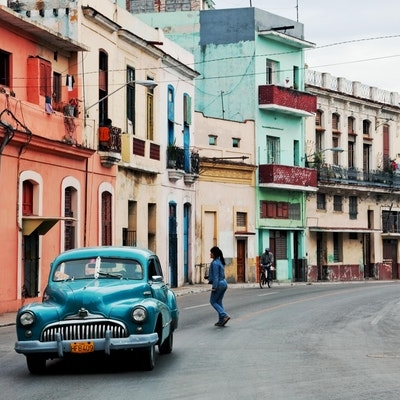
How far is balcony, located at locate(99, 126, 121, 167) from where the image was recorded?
1431 inches

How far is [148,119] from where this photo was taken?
1672 inches

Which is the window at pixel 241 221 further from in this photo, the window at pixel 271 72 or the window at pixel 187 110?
the window at pixel 271 72

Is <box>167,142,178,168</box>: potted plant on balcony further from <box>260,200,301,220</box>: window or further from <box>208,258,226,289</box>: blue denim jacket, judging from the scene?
<box>208,258,226,289</box>: blue denim jacket

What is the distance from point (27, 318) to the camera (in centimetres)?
1445

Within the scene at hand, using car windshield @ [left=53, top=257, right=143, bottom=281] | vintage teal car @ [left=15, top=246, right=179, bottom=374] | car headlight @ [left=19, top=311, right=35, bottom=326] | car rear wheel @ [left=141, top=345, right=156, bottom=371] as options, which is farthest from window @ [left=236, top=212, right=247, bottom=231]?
car headlight @ [left=19, top=311, right=35, bottom=326]

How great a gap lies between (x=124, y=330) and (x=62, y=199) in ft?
63.7

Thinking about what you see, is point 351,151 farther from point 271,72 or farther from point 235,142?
point 235,142

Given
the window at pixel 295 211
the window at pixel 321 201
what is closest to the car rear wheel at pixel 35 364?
the window at pixel 295 211

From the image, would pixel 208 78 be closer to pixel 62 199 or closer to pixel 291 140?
pixel 291 140

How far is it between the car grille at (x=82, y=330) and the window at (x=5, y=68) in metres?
16.5

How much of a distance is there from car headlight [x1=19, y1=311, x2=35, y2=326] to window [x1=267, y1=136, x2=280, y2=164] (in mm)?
43342

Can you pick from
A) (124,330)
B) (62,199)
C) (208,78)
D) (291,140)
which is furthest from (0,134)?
(291,140)

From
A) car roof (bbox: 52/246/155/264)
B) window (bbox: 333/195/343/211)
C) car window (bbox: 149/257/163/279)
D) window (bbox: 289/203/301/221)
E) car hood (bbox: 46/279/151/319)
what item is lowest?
car hood (bbox: 46/279/151/319)

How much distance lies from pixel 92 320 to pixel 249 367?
8.06 feet
